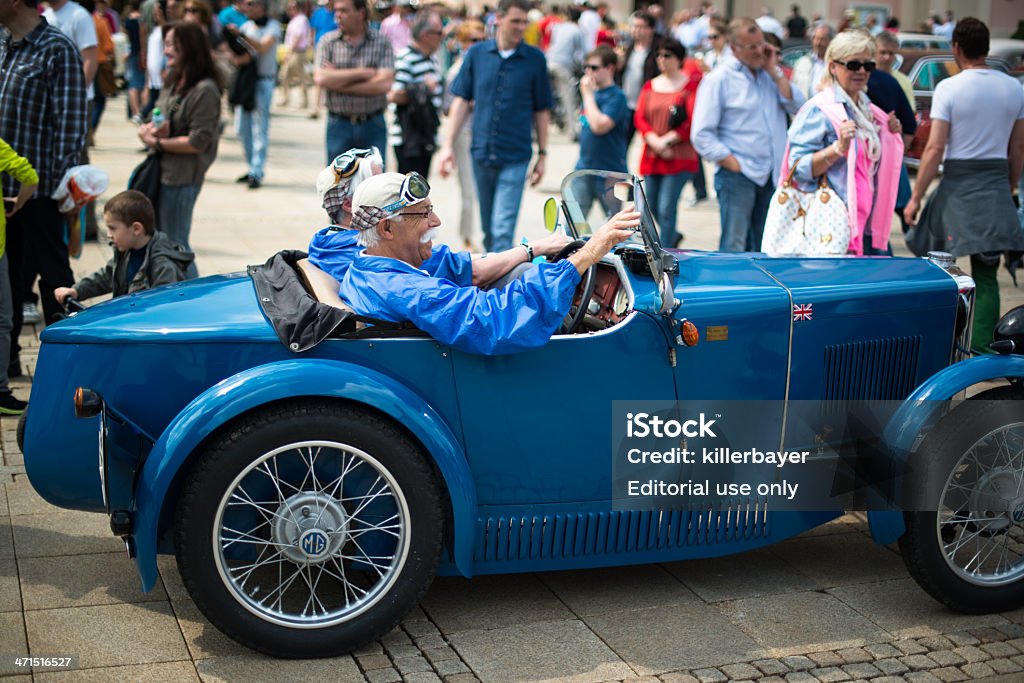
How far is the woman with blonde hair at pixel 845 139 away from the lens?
5918mm

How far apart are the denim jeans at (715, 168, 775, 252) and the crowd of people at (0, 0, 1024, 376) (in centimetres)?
1

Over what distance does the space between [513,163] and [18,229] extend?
11.4 feet

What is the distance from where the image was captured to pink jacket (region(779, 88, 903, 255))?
593 centimetres

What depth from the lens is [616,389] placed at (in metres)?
3.82

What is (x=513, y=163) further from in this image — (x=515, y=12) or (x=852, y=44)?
(x=852, y=44)

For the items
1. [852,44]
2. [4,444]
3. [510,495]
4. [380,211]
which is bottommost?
[4,444]

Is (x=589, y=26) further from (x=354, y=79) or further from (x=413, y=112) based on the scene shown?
(x=354, y=79)

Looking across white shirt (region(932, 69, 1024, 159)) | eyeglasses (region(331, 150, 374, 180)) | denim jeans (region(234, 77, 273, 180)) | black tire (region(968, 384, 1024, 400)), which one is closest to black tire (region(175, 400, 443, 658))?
eyeglasses (region(331, 150, 374, 180))

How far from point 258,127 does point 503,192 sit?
4880 millimetres

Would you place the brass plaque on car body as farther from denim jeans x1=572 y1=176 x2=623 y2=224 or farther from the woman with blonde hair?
the woman with blonde hair

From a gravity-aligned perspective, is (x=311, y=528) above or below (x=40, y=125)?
below

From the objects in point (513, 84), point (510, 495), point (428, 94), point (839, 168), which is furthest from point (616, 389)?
point (428, 94)

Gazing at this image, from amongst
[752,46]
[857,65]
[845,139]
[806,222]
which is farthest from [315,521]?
[752,46]

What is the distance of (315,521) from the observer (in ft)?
11.8
